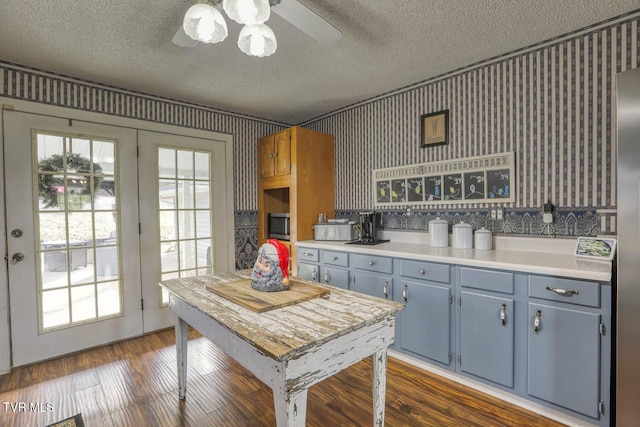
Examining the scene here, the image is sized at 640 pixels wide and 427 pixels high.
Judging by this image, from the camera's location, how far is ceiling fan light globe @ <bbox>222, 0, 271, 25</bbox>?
4.24ft

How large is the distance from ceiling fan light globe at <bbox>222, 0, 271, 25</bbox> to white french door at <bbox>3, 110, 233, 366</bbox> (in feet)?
7.48

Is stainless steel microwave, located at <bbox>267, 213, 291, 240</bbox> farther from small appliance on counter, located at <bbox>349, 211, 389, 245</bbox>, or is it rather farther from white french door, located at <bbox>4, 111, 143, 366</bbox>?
white french door, located at <bbox>4, 111, 143, 366</bbox>

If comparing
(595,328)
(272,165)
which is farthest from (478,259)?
(272,165)

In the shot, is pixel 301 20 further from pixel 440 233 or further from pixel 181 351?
pixel 181 351

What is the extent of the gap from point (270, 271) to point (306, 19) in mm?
1288

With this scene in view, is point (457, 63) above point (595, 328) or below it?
above

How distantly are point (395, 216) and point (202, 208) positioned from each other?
215 cm

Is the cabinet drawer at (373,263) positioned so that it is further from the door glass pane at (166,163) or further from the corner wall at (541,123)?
the door glass pane at (166,163)

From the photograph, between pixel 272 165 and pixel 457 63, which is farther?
pixel 272 165

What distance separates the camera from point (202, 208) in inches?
138

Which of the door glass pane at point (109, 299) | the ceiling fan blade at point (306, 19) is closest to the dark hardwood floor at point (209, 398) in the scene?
the door glass pane at point (109, 299)

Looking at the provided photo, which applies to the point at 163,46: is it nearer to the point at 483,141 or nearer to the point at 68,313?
the point at 68,313

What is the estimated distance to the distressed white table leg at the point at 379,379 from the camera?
1.42 metres

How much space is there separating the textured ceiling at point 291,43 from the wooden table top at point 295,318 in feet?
5.56
